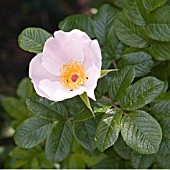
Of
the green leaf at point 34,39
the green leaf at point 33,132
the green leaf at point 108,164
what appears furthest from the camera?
the green leaf at point 108,164

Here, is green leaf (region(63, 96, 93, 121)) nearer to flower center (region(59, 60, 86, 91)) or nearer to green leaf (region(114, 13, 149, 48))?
flower center (region(59, 60, 86, 91))

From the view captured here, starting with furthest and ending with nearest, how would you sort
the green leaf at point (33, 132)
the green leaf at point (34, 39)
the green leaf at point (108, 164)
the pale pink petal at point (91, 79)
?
the green leaf at point (108, 164), the green leaf at point (33, 132), the green leaf at point (34, 39), the pale pink petal at point (91, 79)

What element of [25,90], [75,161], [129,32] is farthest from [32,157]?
[129,32]

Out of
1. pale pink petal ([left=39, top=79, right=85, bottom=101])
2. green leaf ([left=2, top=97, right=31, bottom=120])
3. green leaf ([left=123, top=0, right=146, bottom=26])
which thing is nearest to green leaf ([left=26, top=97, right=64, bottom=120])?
pale pink petal ([left=39, top=79, right=85, bottom=101])

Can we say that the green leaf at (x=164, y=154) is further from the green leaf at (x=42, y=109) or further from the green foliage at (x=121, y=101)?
the green leaf at (x=42, y=109)

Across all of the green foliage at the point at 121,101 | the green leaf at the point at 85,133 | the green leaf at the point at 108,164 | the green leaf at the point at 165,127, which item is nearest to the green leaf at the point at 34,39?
the green foliage at the point at 121,101

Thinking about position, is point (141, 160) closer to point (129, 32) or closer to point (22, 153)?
point (129, 32)
